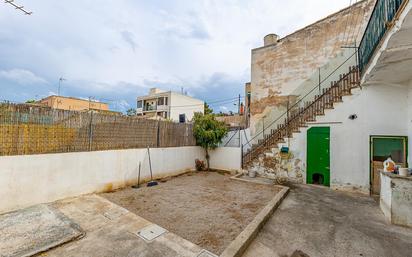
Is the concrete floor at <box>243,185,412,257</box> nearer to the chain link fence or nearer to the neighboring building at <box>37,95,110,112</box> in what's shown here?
the chain link fence

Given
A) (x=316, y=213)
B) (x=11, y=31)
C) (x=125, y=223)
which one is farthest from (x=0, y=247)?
(x=11, y=31)

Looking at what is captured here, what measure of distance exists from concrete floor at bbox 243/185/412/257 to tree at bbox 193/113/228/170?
496 cm

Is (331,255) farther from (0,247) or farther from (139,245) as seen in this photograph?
(0,247)

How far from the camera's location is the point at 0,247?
273 centimetres

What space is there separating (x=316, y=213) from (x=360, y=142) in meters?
3.45

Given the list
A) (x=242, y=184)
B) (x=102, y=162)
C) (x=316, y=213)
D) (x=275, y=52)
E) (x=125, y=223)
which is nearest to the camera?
(x=125, y=223)

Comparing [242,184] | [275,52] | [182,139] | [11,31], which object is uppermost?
[275,52]

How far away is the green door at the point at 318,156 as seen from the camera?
6.62m

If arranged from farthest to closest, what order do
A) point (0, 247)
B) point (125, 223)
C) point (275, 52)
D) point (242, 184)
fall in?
point (275, 52), point (242, 184), point (125, 223), point (0, 247)

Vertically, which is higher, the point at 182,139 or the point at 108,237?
the point at 182,139

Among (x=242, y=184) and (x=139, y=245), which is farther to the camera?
(x=242, y=184)

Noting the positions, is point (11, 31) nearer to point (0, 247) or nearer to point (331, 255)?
point (0, 247)

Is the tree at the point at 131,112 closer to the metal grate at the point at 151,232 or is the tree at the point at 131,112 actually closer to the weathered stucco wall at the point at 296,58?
the weathered stucco wall at the point at 296,58

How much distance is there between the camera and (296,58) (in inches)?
352
